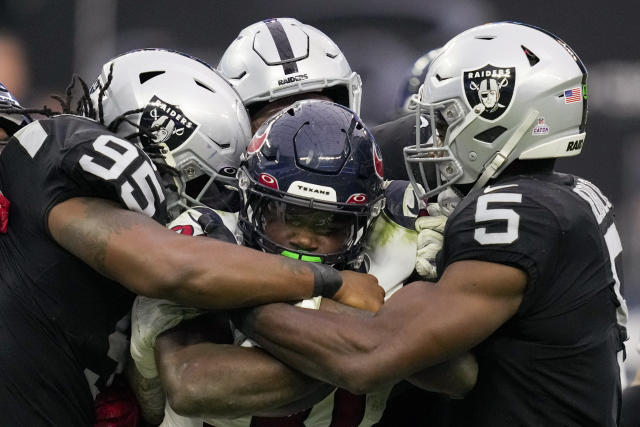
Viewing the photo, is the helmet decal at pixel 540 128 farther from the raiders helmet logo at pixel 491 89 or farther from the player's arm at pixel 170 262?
the player's arm at pixel 170 262

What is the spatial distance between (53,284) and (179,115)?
2.48 ft

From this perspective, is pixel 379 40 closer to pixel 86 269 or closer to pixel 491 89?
pixel 491 89

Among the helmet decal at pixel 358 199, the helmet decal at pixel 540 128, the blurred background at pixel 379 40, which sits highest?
the helmet decal at pixel 540 128

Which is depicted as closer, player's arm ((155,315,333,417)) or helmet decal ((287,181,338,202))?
player's arm ((155,315,333,417))

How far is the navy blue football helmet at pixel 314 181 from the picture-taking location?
9.57ft

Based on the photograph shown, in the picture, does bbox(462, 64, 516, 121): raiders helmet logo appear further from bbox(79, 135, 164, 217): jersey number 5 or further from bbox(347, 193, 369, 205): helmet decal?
bbox(79, 135, 164, 217): jersey number 5

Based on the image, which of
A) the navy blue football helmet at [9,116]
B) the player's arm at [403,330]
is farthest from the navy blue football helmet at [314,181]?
the navy blue football helmet at [9,116]

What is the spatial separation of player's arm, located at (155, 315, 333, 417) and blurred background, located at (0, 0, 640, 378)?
281 centimetres

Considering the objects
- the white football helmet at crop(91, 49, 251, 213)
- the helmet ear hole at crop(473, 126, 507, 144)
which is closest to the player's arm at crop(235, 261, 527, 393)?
the helmet ear hole at crop(473, 126, 507, 144)

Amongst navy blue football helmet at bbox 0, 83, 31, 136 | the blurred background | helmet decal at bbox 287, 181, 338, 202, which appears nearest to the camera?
helmet decal at bbox 287, 181, 338, 202

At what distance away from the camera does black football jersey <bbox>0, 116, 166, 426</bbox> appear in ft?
8.99

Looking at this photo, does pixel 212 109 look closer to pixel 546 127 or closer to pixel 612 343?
pixel 546 127

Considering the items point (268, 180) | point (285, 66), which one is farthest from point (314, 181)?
point (285, 66)

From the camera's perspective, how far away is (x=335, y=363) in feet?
8.35
